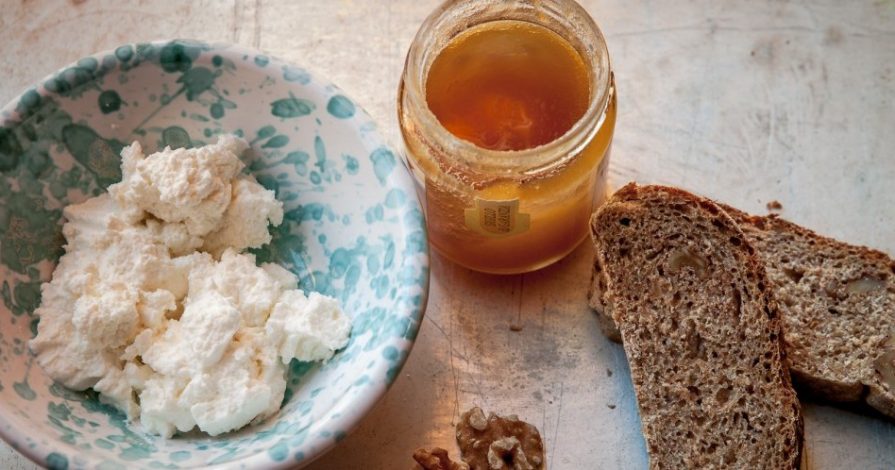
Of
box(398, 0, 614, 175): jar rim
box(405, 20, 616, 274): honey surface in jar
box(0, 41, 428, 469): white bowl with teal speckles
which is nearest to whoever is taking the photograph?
box(0, 41, 428, 469): white bowl with teal speckles

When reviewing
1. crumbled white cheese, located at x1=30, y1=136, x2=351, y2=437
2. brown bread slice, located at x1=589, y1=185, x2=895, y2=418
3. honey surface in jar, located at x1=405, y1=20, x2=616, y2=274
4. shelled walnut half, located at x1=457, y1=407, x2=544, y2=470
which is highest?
honey surface in jar, located at x1=405, y1=20, x2=616, y2=274

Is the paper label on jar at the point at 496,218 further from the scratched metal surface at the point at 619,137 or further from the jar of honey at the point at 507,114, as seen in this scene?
the scratched metal surface at the point at 619,137

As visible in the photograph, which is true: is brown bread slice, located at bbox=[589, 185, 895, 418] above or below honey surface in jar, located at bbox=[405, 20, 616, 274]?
below

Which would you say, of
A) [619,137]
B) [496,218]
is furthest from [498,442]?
[619,137]

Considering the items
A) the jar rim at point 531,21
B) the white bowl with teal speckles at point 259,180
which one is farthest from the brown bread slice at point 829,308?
the white bowl with teal speckles at point 259,180

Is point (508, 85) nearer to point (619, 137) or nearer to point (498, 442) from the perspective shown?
point (619, 137)

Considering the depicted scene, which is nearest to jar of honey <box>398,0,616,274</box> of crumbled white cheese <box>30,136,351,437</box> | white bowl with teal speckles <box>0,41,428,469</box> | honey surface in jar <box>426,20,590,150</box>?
honey surface in jar <box>426,20,590,150</box>

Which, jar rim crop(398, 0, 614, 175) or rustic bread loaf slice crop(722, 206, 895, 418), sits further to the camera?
rustic bread loaf slice crop(722, 206, 895, 418)

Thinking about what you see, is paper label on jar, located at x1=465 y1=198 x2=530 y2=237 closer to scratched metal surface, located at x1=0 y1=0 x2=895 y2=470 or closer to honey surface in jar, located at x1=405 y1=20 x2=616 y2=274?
honey surface in jar, located at x1=405 y1=20 x2=616 y2=274
